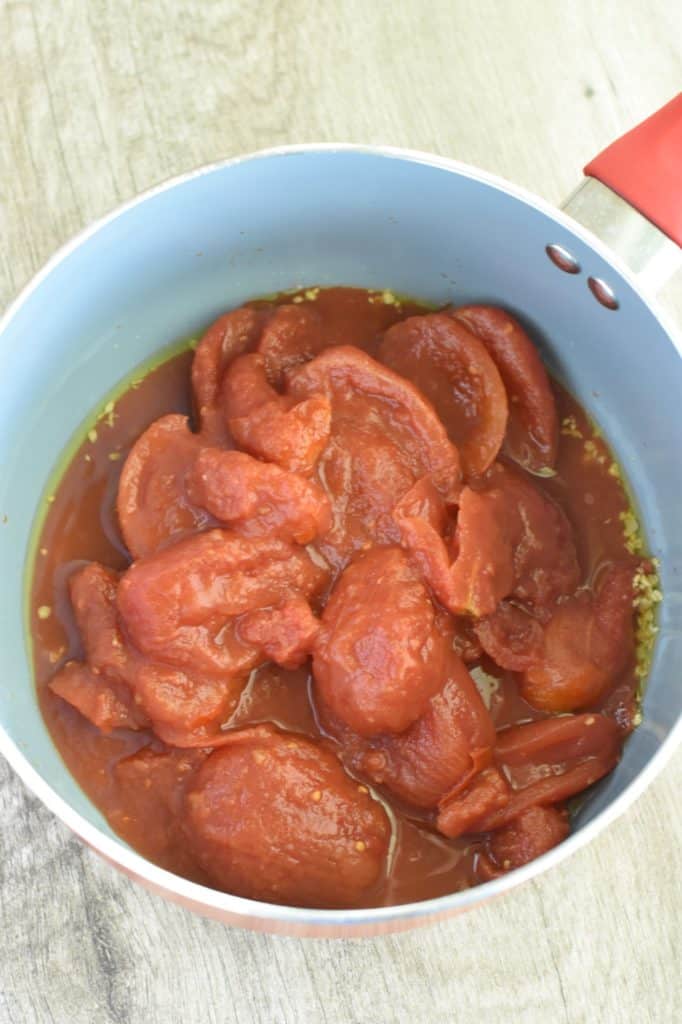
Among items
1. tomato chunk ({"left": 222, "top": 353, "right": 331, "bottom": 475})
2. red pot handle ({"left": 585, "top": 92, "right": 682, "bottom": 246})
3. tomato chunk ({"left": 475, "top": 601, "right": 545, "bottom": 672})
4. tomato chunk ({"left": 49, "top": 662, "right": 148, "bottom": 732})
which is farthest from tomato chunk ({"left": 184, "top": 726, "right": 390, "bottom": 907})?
red pot handle ({"left": 585, "top": 92, "right": 682, "bottom": 246})

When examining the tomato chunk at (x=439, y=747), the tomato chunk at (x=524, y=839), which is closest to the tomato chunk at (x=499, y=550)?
the tomato chunk at (x=439, y=747)

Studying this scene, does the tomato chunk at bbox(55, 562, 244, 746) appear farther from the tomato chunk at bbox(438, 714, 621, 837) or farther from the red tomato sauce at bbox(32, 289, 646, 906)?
the tomato chunk at bbox(438, 714, 621, 837)

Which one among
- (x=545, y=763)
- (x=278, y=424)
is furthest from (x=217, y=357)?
(x=545, y=763)

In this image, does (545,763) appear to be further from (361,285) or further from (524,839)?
(361,285)

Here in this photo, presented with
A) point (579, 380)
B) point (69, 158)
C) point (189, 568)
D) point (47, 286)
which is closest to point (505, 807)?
point (189, 568)

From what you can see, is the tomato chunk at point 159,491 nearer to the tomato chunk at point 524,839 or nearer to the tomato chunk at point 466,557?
the tomato chunk at point 466,557

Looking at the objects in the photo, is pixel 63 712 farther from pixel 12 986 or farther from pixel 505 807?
pixel 505 807
